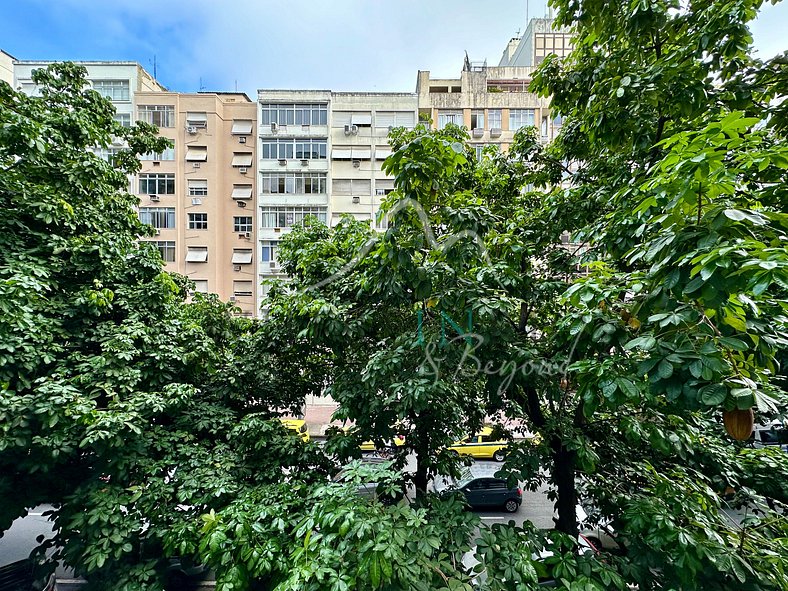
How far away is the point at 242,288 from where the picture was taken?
71.2ft

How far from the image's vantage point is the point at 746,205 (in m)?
2.77

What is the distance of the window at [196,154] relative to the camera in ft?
69.2

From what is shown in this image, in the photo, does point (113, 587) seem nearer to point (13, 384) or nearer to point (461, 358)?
point (13, 384)

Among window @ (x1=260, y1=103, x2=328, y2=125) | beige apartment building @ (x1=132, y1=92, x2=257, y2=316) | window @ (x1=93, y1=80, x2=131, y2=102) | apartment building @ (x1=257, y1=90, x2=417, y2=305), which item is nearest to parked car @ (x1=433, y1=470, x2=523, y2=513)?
apartment building @ (x1=257, y1=90, x2=417, y2=305)

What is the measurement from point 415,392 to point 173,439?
3305mm

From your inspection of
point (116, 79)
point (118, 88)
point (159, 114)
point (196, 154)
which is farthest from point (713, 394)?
point (116, 79)

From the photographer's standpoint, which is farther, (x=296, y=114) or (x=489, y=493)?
(x=296, y=114)

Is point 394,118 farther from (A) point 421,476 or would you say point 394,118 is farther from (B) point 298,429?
(A) point 421,476

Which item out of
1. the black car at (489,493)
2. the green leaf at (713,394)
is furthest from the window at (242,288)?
the green leaf at (713,394)

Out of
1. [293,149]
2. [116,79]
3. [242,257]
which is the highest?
[116,79]

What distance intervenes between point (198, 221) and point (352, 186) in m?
8.42

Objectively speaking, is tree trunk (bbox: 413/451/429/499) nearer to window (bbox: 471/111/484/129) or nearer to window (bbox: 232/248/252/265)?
window (bbox: 232/248/252/265)

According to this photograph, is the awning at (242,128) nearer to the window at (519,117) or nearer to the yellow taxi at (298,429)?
the window at (519,117)

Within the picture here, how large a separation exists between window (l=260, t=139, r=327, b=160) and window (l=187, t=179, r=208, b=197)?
11.4 feet
